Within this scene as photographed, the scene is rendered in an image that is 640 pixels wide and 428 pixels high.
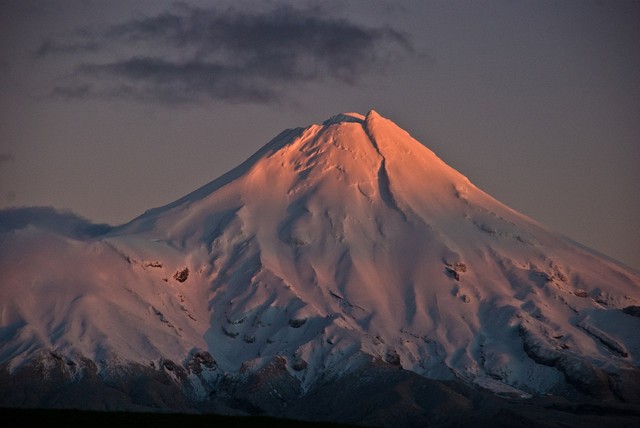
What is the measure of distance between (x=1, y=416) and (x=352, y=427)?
36498 mm

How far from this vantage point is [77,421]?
158000mm

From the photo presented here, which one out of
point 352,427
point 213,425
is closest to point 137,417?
Result: point 213,425

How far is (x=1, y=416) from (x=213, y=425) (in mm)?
20030

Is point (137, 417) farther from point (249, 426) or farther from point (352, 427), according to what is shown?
point (352, 427)

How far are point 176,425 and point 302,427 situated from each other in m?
16.7

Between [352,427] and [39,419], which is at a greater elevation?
[39,419]

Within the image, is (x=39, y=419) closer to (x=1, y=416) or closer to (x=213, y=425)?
(x=1, y=416)

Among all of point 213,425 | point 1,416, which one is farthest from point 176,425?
point 1,416

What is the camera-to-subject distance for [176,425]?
6161 inches

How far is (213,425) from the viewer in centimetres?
16250

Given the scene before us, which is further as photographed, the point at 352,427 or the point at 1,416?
the point at 352,427

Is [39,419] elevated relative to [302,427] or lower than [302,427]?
elevated

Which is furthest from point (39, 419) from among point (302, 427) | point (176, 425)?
point (302, 427)

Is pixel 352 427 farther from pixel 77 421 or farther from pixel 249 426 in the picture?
pixel 77 421
